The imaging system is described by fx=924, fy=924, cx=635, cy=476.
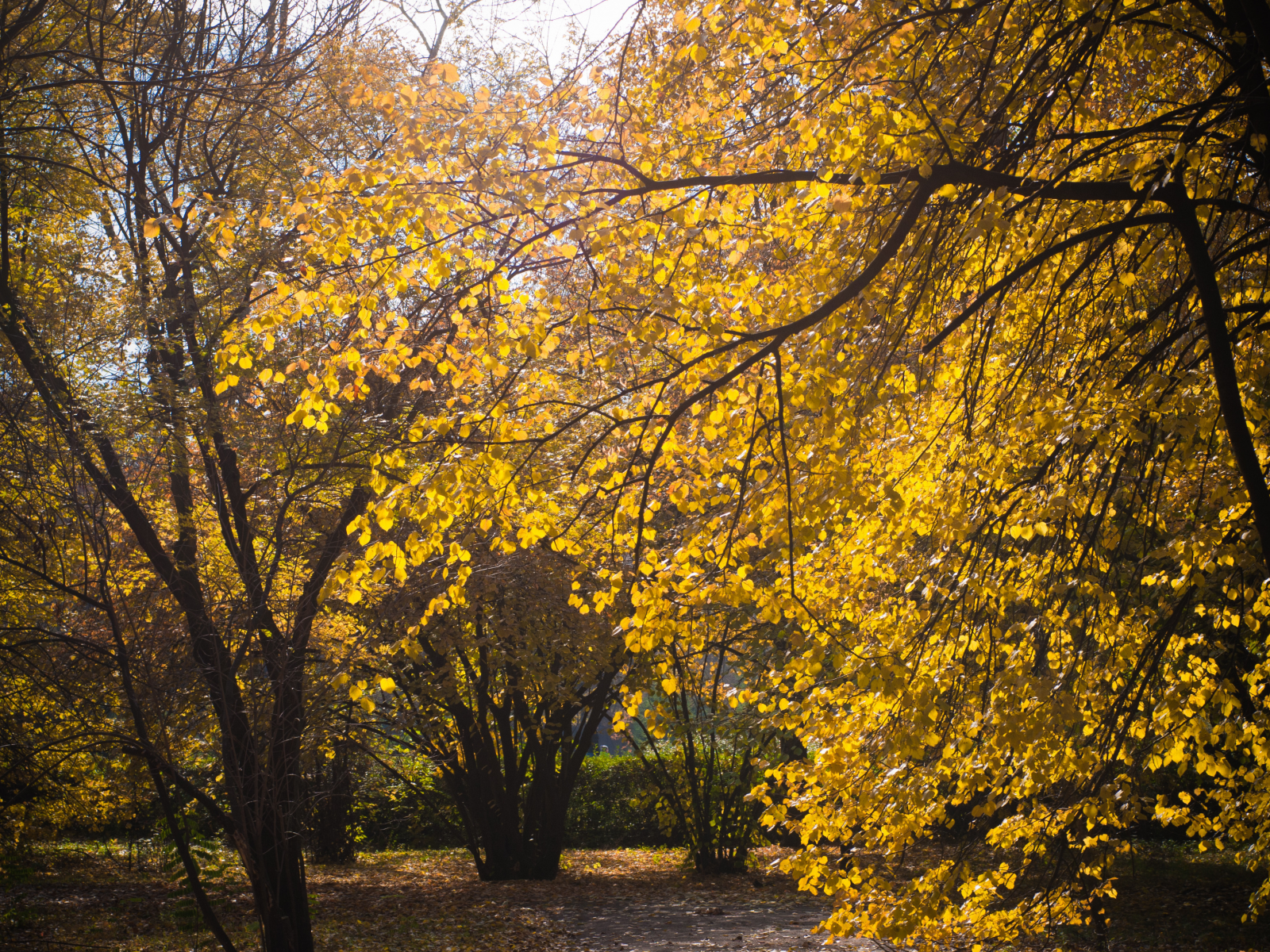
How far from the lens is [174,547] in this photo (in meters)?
7.79

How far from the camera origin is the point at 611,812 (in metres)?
18.3

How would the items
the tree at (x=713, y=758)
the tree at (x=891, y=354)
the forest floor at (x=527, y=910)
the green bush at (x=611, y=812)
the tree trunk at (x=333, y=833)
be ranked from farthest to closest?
the green bush at (x=611, y=812) < the tree trunk at (x=333, y=833) < the tree at (x=713, y=758) < the forest floor at (x=527, y=910) < the tree at (x=891, y=354)

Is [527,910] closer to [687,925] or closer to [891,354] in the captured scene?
[687,925]

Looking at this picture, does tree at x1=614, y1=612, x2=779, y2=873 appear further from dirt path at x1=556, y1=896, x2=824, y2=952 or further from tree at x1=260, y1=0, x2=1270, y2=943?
tree at x1=260, y1=0, x2=1270, y2=943

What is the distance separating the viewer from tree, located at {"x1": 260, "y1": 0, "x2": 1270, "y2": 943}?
3.71 metres

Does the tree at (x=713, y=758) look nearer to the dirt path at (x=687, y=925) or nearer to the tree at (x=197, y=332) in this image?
the dirt path at (x=687, y=925)

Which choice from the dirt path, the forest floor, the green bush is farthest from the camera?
the green bush

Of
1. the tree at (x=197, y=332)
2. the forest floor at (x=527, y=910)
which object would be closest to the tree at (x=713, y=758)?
the forest floor at (x=527, y=910)

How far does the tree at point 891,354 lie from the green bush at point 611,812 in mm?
13477

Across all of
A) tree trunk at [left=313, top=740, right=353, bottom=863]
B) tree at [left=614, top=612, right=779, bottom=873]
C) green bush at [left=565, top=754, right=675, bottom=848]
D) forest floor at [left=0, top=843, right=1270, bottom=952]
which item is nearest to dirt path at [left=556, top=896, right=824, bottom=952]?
forest floor at [left=0, top=843, right=1270, bottom=952]

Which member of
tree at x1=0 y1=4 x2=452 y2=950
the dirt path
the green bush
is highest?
tree at x1=0 y1=4 x2=452 y2=950

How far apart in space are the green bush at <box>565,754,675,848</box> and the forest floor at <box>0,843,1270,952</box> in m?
3.85

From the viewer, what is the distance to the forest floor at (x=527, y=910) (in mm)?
8688

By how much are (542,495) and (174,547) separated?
4.91m
